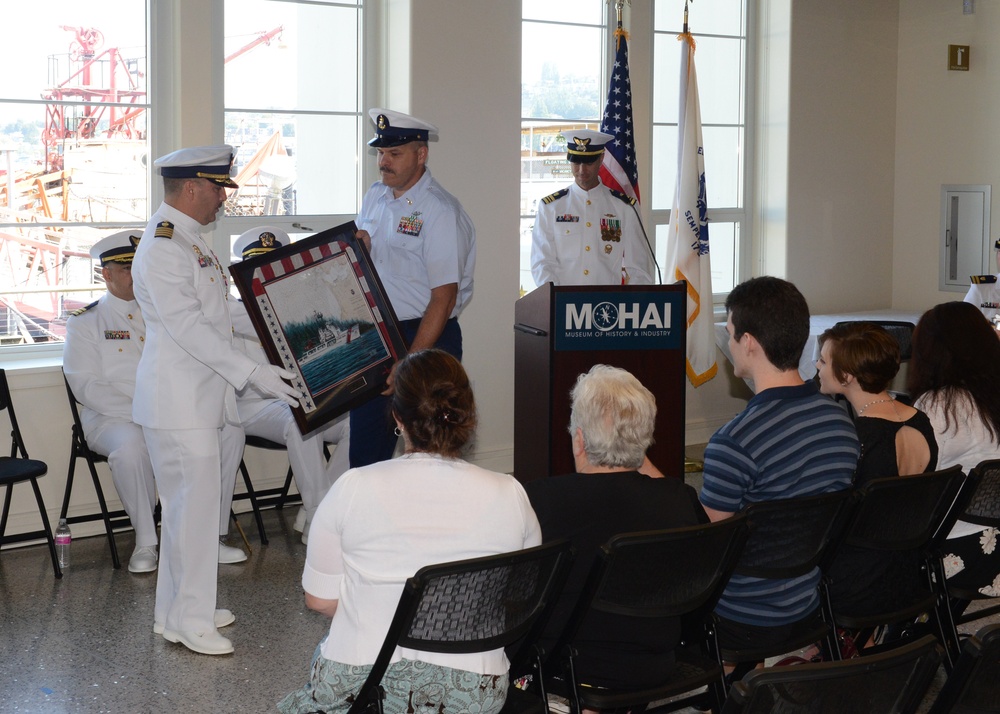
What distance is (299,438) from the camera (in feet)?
16.4

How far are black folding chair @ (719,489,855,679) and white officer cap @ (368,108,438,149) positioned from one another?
2.35 meters

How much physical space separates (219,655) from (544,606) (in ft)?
5.94

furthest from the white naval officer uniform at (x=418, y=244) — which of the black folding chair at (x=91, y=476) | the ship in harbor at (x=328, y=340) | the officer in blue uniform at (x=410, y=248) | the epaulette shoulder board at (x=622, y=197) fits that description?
the epaulette shoulder board at (x=622, y=197)

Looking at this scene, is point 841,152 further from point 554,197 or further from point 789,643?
point 789,643

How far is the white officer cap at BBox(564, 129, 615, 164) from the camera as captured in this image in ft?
18.6

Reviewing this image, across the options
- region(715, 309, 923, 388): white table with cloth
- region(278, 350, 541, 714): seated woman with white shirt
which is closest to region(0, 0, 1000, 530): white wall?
region(715, 309, 923, 388): white table with cloth

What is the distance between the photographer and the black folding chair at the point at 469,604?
6.48 ft

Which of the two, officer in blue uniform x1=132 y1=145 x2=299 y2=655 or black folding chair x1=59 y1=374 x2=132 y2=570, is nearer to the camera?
officer in blue uniform x1=132 y1=145 x2=299 y2=655

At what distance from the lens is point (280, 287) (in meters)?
3.76

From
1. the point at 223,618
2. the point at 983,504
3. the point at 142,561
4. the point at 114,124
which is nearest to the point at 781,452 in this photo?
the point at 983,504

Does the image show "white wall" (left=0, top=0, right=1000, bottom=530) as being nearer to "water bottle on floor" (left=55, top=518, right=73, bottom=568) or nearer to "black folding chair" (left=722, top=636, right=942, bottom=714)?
"water bottle on floor" (left=55, top=518, right=73, bottom=568)

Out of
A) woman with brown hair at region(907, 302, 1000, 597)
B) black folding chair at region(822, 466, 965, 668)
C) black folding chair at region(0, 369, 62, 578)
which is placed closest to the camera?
black folding chair at region(822, 466, 965, 668)

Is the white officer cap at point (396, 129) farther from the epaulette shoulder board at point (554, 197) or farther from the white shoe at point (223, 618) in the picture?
the white shoe at point (223, 618)

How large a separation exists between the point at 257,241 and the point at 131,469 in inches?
49.9
